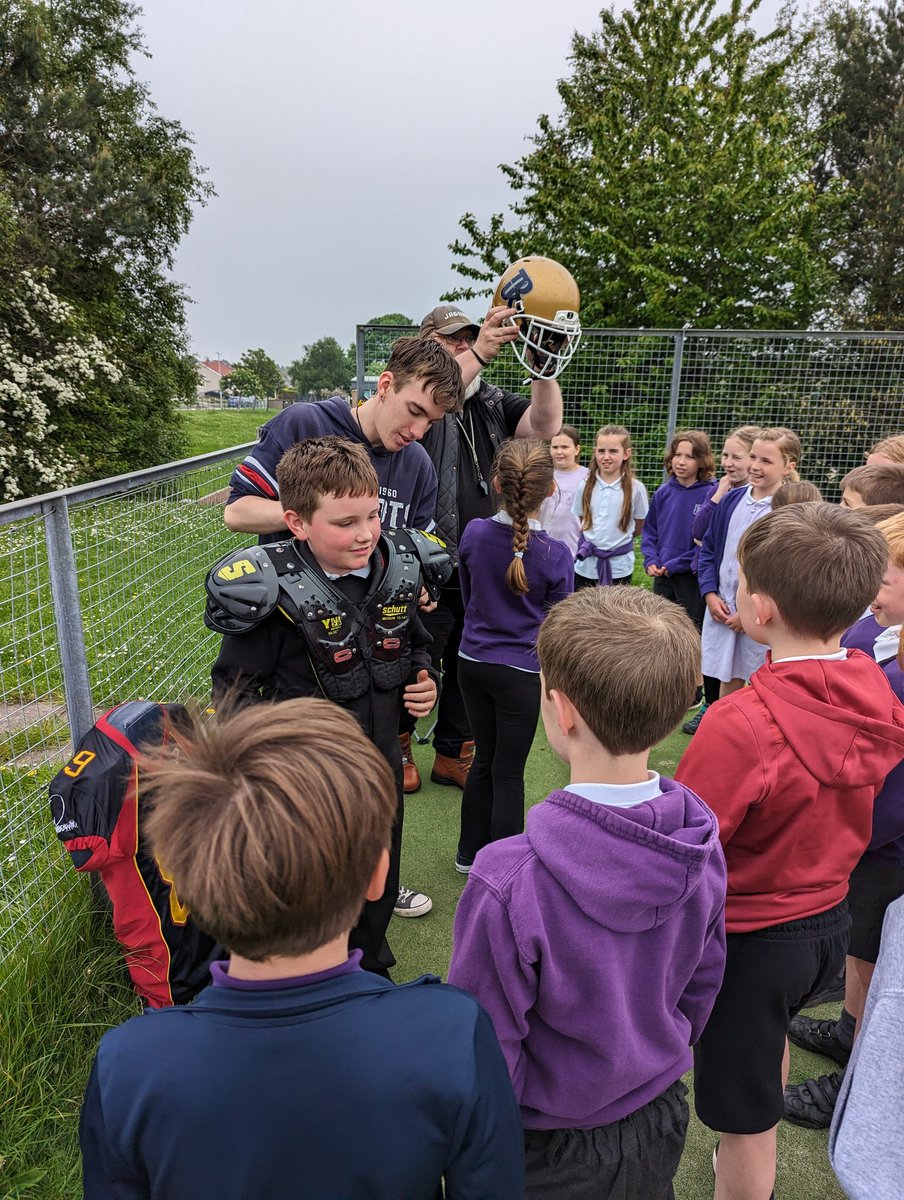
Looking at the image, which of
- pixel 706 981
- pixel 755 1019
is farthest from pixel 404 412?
pixel 755 1019

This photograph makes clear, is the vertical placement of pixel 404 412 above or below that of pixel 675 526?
above

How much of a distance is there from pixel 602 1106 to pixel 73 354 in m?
16.7

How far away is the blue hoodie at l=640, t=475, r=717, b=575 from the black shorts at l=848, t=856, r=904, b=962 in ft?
Answer: 9.64

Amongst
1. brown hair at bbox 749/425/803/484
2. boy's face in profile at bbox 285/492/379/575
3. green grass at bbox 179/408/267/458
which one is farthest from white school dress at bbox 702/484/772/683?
green grass at bbox 179/408/267/458

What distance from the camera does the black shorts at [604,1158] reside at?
1.33 meters

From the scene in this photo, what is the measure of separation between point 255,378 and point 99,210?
66263 mm

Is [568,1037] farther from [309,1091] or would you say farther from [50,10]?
[50,10]

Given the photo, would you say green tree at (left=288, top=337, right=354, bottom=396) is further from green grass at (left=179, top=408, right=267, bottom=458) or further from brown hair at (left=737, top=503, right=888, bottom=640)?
brown hair at (left=737, top=503, right=888, bottom=640)

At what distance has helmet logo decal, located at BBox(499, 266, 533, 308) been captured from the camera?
3453mm

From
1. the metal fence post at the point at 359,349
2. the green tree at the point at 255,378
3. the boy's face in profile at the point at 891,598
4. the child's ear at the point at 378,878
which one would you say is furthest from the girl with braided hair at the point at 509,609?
the green tree at the point at 255,378

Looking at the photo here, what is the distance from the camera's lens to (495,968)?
4.15 ft

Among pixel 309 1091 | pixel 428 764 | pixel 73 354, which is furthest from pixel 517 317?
pixel 73 354

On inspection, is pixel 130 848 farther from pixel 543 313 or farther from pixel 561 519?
pixel 561 519

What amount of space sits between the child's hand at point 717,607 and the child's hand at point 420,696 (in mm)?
2438
